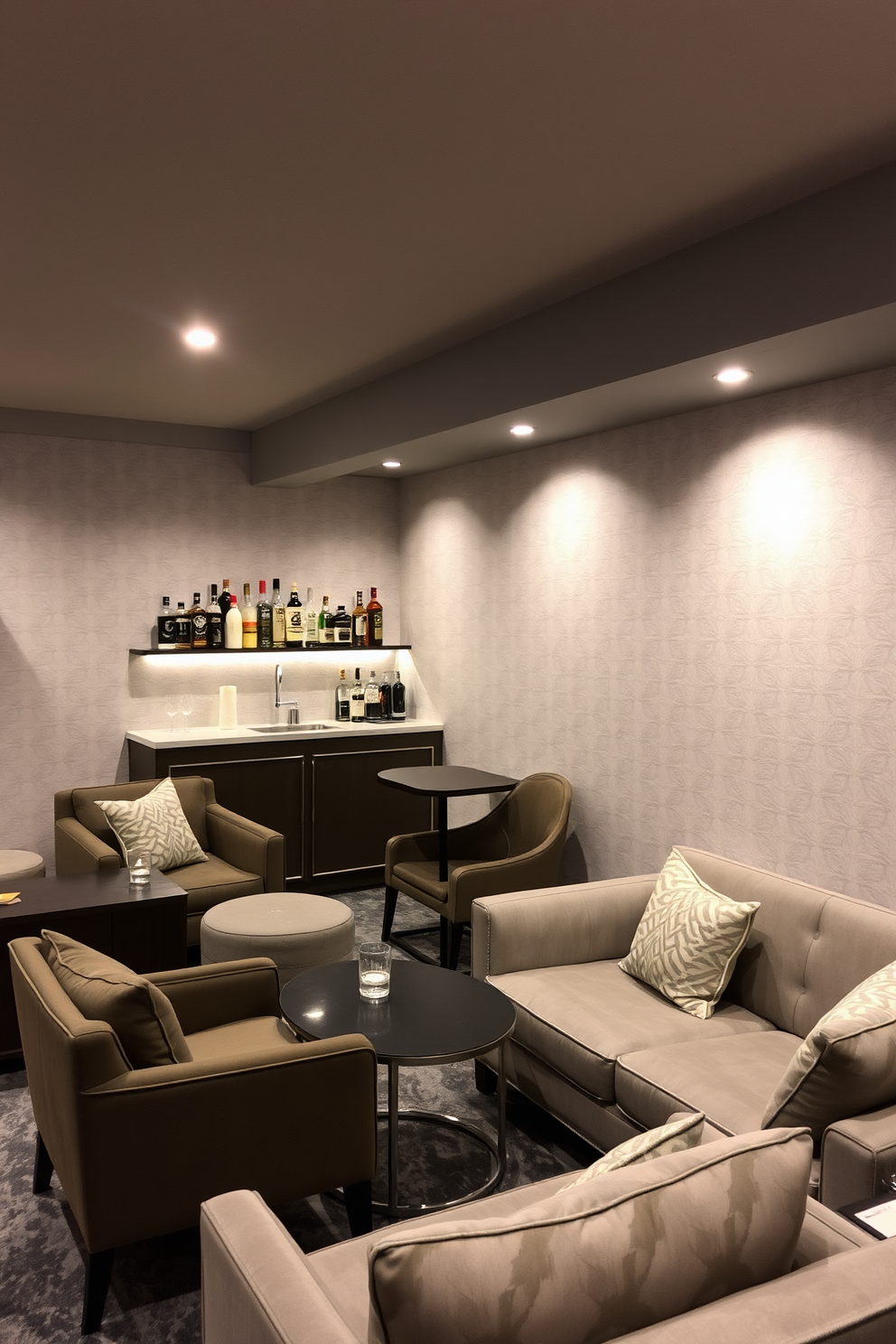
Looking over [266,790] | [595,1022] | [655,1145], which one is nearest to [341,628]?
[266,790]

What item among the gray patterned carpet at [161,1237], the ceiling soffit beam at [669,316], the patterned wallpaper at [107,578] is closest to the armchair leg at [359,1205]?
the gray patterned carpet at [161,1237]

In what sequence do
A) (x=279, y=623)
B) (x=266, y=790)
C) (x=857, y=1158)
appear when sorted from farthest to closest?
(x=279, y=623) → (x=266, y=790) → (x=857, y=1158)

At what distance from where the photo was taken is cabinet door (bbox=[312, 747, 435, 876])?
18.1ft

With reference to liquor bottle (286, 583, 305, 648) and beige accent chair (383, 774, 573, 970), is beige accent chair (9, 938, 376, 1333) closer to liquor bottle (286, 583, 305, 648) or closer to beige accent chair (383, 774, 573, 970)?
beige accent chair (383, 774, 573, 970)

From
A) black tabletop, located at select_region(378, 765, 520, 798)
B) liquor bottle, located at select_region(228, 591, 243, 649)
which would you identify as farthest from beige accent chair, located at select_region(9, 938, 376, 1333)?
liquor bottle, located at select_region(228, 591, 243, 649)

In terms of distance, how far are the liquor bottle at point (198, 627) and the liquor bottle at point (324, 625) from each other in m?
0.72

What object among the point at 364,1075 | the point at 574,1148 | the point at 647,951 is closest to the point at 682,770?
the point at 647,951

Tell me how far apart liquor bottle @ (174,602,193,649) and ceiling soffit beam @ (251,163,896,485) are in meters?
1.56

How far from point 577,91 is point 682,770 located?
2592mm

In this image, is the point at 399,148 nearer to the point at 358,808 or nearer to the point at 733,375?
the point at 733,375

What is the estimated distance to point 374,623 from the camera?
20.4ft

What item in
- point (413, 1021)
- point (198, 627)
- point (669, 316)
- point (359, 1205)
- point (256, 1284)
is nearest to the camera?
point (256, 1284)

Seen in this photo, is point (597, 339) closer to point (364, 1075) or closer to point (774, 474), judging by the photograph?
point (774, 474)

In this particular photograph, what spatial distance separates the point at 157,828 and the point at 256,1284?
314 cm
